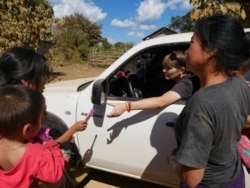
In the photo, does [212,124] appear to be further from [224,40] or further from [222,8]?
[222,8]

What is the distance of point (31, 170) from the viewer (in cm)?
168

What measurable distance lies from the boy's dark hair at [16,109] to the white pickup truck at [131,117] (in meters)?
1.41

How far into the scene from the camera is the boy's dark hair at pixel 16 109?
5.40 ft

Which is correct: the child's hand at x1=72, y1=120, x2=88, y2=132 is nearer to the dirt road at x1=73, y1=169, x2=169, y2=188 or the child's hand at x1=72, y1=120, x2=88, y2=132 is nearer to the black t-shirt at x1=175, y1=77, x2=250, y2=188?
the black t-shirt at x1=175, y1=77, x2=250, y2=188

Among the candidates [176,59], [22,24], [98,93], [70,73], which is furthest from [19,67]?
[70,73]

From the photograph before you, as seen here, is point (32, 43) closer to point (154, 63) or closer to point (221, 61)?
point (154, 63)

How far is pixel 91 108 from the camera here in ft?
11.4

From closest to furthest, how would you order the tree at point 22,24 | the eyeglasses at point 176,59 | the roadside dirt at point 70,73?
the eyeglasses at point 176,59, the tree at point 22,24, the roadside dirt at point 70,73

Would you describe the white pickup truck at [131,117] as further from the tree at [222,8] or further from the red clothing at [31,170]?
the tree at [222,8]

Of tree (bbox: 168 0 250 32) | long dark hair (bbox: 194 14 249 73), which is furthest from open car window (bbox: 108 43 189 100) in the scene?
tree (bbox: 168 0 250 32)

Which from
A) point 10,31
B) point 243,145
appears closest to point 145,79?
point 243,145

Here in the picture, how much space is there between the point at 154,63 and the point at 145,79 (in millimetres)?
216

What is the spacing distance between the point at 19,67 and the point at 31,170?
68 centimetres

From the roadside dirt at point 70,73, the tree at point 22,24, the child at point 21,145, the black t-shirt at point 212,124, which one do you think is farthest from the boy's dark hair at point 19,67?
the roadside dirt at point 70,73
